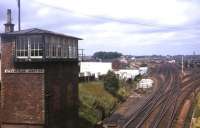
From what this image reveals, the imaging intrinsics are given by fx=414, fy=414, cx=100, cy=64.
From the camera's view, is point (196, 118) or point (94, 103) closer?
point (94, 103)

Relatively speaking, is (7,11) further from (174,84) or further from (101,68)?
(174,84)

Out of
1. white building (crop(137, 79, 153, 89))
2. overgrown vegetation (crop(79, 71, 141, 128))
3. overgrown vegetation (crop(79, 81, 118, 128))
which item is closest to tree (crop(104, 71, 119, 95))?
overgrown vegetation (crop(79, 71, 141, 128))

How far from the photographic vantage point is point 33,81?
25.1 m

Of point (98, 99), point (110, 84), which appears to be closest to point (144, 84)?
point (110, 84)

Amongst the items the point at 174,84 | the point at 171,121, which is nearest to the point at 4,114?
the point at 171,121

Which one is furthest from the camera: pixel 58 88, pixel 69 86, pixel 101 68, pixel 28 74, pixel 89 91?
pixel 101 68

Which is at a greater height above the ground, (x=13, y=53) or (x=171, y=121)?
(x=13, y=53)

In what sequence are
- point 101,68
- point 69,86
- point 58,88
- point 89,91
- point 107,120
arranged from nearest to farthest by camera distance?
1. point 58,88
2. point 69,86
3. point 107,120
4. point 89,91
5. point 101,68

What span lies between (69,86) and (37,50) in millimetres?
4189

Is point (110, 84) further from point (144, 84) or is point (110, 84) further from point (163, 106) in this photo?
point (144, 84)

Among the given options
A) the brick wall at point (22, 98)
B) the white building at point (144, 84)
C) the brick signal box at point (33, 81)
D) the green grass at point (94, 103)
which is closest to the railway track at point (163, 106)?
the white building at point (144, 84)

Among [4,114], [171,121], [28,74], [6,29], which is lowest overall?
[171,121]

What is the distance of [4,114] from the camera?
83.9 feet

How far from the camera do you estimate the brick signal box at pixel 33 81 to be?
2489 cm
